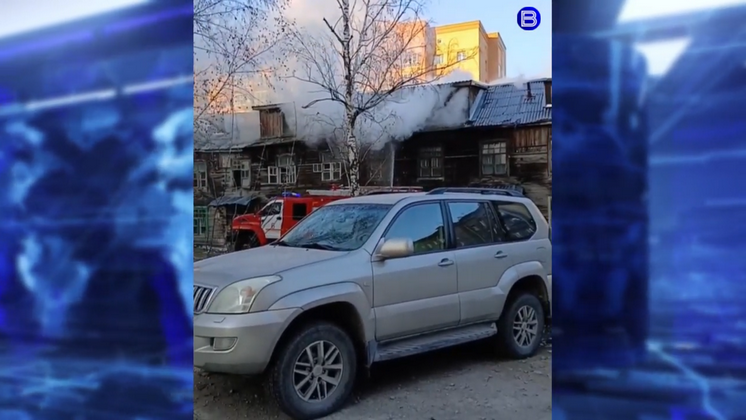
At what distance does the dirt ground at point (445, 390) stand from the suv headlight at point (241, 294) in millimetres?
344

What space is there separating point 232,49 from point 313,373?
1676mm

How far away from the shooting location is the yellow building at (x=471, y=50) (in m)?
2.61

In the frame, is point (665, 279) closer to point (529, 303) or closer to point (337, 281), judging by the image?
point (529, 303)

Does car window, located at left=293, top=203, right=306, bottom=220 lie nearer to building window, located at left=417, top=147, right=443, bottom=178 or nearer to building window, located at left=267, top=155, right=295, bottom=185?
building window, located at left=267, top=155, right=295, bottom=185

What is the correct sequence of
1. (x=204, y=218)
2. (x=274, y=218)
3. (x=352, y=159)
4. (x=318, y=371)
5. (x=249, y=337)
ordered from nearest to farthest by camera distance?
(x=249, y=337) < (x=318, y=371) < (x=352, y=159) < (x=274, y=218) < (x=204, y=218)

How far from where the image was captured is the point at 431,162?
270 centimetres

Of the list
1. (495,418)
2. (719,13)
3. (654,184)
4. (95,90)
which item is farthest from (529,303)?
(95,90)

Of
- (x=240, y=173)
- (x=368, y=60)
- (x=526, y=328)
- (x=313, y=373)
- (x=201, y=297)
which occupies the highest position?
(x=368, y=60)

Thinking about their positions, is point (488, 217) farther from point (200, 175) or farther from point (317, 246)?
point (200, 175)

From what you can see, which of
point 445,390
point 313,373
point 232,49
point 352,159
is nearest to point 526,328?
point 445,390

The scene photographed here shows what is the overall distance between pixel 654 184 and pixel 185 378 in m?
2.59

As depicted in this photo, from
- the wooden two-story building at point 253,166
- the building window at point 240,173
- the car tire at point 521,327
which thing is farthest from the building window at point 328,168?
the car tire at point 521,327

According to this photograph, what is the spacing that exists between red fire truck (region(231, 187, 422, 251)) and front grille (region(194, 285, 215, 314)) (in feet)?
0.81

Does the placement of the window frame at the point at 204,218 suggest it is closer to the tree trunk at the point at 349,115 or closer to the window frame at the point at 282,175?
the window frame at the point at 282,175
